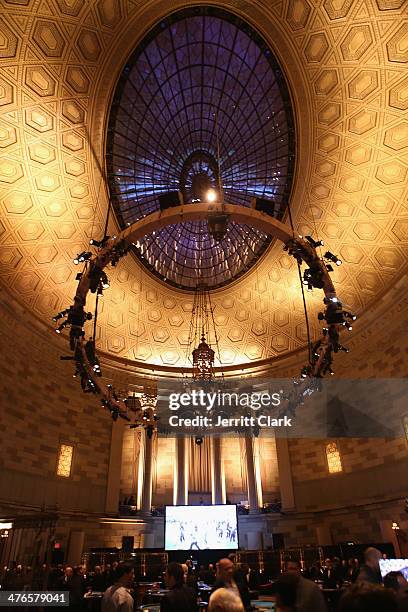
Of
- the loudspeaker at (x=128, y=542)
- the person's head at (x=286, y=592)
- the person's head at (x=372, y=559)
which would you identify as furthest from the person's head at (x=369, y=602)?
the loudspeaker at (x=128, y=542)

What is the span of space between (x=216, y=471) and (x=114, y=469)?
4621 mm

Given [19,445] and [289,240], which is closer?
[289,240]

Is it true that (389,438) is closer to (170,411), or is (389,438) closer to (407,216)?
(407,216)

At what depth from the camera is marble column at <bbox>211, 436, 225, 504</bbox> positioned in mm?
17969

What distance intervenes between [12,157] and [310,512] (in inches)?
644

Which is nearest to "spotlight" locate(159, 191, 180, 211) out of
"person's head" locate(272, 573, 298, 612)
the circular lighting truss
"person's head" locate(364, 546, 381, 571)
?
the circular lighting truss

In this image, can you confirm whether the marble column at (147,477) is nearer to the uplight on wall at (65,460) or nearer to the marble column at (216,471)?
the marble column at (216,471)

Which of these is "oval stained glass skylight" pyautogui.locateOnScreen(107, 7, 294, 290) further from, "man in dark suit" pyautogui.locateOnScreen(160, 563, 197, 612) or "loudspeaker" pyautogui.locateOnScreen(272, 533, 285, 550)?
"loudspeaker" pyautogui.locateOnScreen(272, 533, 285, 550)

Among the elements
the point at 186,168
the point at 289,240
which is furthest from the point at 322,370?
the point at 186,168

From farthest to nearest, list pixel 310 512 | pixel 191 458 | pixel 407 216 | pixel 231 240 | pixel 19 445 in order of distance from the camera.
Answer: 1. pixel 191 458
2. pixel 231 240
3. pixel 310 512
4. pixel 19 445
5. pixel 407 216

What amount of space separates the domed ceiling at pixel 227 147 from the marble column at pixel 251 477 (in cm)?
675

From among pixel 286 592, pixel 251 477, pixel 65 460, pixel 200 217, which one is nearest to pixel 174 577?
pixel 286 592

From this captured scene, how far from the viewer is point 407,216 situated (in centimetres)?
1294

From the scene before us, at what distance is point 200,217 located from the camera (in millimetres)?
8781
